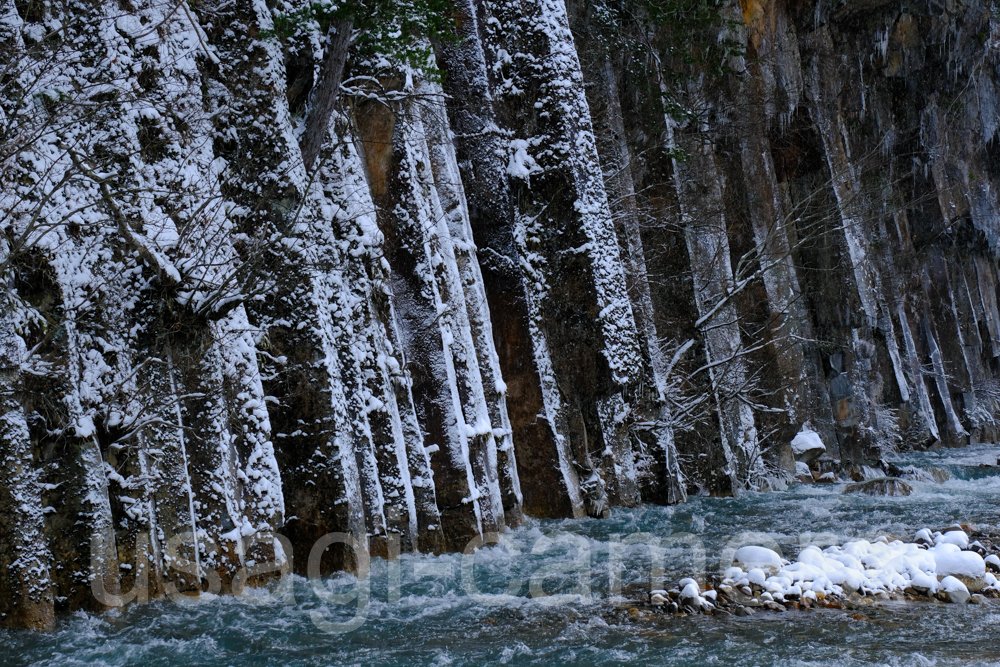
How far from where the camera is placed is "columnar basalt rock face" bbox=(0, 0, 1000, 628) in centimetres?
713

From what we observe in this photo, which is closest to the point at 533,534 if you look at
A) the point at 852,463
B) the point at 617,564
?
the point at 617,564

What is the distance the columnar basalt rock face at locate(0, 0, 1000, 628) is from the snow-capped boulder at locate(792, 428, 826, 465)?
75 cm

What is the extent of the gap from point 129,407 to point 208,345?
36.7 inches

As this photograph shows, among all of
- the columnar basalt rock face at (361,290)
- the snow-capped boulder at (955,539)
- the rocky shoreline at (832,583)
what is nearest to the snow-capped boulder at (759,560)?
the rocky shoreline at (832,583)

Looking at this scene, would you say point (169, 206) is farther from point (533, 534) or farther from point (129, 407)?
point (533, 534)

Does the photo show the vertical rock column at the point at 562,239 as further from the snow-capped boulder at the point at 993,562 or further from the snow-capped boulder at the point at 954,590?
the snow-capped boulder at the point at 954,590

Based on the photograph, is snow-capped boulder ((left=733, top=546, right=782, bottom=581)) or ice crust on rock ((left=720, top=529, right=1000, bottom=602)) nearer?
ice crust on rock ((left=720, top=529, right=1000, bottom=602))

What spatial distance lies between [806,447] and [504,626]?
14.3 m

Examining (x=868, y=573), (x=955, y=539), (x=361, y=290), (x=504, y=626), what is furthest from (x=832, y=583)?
(x=361, y=290)

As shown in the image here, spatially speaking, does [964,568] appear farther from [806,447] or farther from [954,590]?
[806,447]

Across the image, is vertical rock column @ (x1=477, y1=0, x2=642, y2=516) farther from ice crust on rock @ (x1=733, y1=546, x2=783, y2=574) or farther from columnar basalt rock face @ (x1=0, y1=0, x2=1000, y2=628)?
ice crust on rock @ (x1=733, y1=546, x2=783, y2=574)

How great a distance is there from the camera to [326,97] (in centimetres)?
1003

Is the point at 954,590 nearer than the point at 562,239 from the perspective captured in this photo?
Yes

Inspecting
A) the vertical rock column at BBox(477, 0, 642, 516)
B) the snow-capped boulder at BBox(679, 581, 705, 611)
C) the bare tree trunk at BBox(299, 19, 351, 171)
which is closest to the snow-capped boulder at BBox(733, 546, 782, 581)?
the snow-capped boulder at BBox(679, 581, 705, 611)
